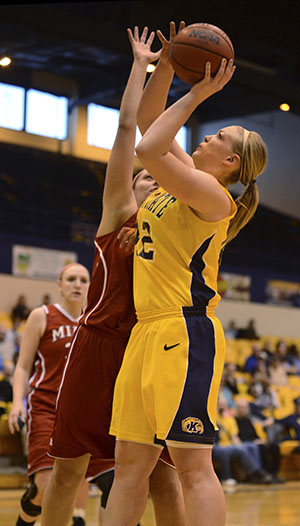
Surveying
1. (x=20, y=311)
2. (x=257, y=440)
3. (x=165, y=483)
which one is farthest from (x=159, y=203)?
(x=20, y=311)

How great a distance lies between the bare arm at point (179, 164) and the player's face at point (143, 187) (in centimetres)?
68

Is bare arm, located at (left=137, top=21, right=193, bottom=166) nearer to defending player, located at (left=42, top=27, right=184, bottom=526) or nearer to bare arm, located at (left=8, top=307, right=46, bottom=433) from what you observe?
defending player, located at (left=42, top=27, right=184, bottom=526)

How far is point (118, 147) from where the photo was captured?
3.01 metres

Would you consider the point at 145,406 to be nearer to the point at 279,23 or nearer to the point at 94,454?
the point at 94,454

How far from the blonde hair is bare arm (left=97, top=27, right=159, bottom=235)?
1.48 feet

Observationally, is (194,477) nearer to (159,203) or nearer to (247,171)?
(159,203)

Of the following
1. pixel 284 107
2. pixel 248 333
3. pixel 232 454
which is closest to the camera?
pixel 232 454

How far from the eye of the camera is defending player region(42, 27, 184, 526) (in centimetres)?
303

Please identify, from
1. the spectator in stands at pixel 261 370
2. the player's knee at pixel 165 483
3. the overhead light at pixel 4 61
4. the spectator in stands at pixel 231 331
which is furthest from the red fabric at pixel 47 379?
the spectator in stands at pixel 231 331

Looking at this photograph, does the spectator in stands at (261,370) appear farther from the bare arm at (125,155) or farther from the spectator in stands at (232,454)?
the bare arm at (125,155)

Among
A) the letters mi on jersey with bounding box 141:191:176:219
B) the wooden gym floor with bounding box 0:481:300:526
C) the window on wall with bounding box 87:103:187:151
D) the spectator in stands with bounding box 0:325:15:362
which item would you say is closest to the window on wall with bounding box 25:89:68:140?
the window on wall with bounding box 87:103:187:151

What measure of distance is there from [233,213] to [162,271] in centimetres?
34

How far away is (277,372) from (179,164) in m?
11.6

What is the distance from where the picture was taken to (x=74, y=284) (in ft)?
14.6
